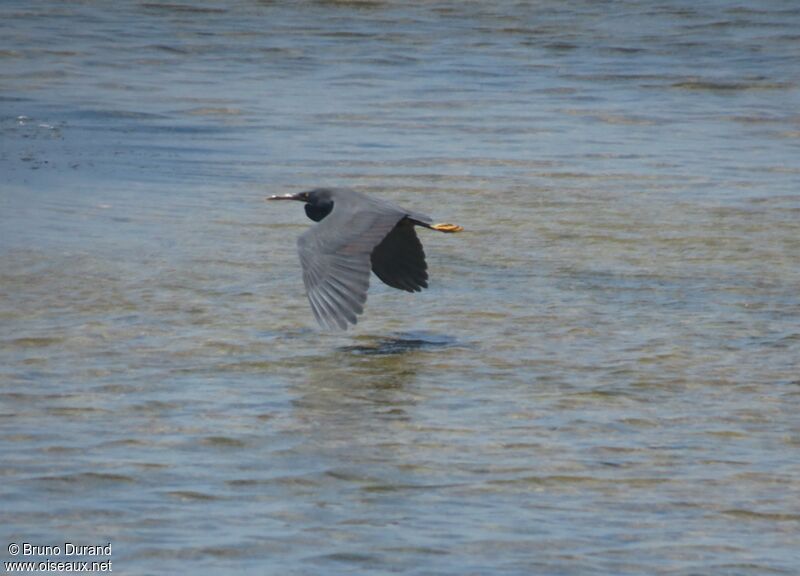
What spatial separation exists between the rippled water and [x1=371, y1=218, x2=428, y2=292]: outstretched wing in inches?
7.3

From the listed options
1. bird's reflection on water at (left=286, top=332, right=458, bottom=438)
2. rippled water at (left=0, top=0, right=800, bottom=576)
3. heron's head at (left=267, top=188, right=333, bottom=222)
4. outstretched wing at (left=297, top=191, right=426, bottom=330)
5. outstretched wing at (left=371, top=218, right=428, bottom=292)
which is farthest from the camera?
heron's head at (left=267, top=188, right=333, bottom=222)

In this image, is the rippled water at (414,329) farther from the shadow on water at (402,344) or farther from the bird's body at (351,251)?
the bird's body at (351,251)

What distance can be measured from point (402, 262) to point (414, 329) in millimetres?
335

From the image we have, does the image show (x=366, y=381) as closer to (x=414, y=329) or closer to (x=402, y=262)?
(x=414, y=329)

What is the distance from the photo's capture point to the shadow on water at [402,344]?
653cm

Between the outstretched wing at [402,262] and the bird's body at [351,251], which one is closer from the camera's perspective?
the bird's body at [351,251]

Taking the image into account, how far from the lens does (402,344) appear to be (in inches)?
262

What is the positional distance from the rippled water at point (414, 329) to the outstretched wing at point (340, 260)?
30cm

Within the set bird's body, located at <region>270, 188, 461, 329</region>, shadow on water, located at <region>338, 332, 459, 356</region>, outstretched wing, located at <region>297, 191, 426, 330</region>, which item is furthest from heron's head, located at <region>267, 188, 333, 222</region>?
shadow on water, located at <region>338, 332, 459, 356</region>

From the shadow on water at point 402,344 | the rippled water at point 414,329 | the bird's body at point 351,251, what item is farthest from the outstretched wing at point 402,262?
the shadow on water at point 402,344

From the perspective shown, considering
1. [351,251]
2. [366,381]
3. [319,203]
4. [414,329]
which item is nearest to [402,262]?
[414,329]

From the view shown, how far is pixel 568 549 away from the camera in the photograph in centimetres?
424

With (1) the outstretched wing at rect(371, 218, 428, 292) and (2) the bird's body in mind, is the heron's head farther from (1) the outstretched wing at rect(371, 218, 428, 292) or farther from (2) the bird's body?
(1) the outstretched wing at rect(371, 218, 428, 292)

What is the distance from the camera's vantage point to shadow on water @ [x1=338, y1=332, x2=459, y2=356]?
21.4 ft
